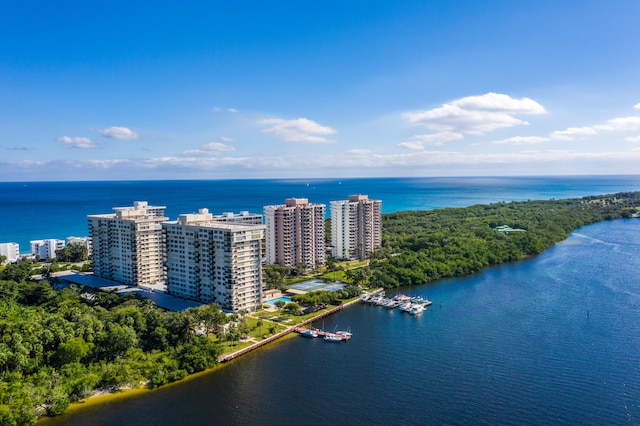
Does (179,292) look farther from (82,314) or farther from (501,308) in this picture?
(501,308)

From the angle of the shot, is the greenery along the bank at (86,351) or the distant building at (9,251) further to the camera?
the distant building at (9,251)

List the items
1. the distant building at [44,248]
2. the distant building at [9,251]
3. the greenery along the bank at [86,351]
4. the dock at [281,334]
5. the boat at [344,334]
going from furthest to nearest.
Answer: the distant building at [44,248] → the distant building at [9,251] → the boat at [344,334] → the dock at [281,334] → the greenery along the bank at [86,351]

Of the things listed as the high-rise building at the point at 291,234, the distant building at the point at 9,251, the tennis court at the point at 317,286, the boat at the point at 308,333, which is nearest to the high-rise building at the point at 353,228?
the high-rise building at the point at 291,234

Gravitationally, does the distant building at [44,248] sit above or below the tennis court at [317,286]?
above

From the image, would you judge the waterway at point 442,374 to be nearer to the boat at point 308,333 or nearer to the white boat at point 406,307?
the white boat at point 406,307

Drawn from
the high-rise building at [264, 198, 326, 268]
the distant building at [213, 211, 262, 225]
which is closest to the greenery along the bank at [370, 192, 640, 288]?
the high-rise building at [264, 198, 326, 268]

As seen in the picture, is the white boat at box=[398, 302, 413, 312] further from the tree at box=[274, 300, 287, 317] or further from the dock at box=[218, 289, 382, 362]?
the tree at box=[274, 300, 287, 317]

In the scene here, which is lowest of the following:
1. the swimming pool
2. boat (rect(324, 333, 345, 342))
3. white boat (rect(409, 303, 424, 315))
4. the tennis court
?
boat (rect(324, 333, 345, 342))
